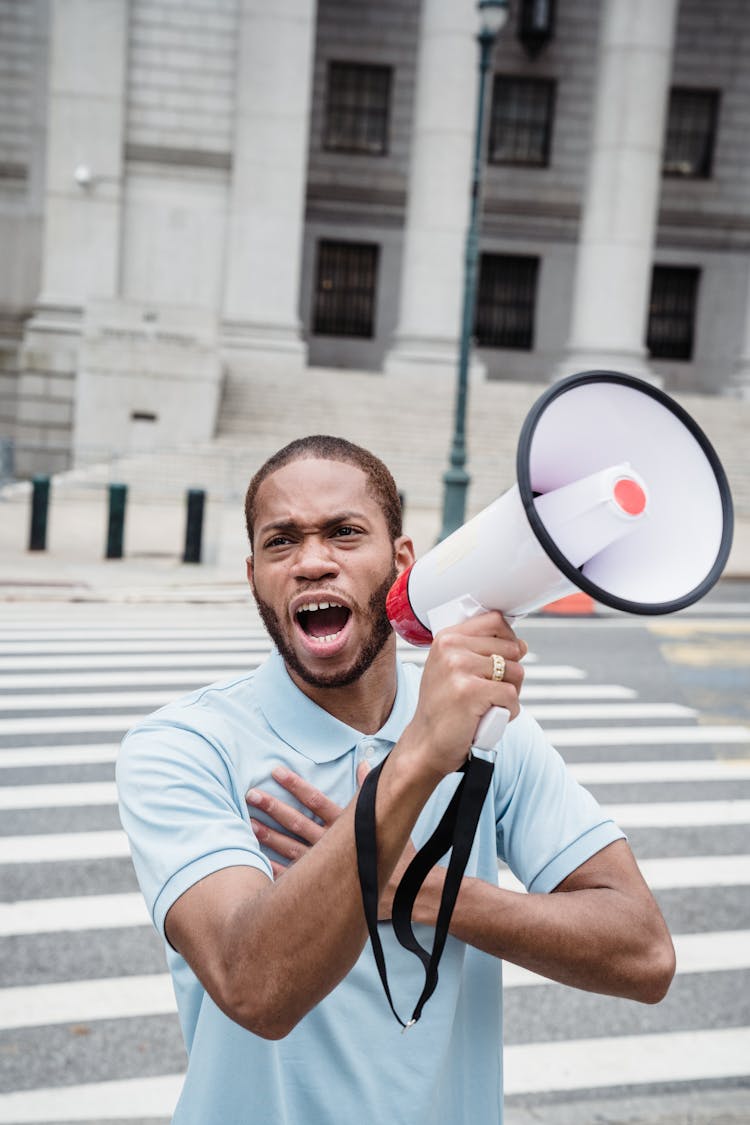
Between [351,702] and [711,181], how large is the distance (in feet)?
140

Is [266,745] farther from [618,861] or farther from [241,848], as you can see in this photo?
[618,861]

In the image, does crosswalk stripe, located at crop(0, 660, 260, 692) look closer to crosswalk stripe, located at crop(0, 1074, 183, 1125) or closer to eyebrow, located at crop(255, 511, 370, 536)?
crosswalk stripe, located at crop(0, 1074, 183, 1125)

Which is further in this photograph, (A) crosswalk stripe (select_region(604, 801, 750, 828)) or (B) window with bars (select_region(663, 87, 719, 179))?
(B) window with bars (select_region(663, 87, 719, 179))

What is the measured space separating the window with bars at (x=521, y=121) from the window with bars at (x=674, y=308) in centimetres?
550

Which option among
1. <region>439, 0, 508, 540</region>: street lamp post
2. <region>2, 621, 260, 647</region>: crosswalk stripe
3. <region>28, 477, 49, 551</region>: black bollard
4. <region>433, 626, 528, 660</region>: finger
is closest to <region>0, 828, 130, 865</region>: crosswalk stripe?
<region>433, 626, 528, 660</region>: finger

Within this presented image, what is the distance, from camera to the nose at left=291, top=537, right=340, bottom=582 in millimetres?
2275

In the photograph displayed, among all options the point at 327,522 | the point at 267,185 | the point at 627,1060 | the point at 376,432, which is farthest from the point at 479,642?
the point at 267,185

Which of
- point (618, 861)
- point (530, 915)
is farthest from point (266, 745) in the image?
point (618, 861)

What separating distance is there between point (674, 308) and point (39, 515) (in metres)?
29.6

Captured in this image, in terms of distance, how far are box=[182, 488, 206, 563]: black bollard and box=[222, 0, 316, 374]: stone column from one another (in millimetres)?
14552

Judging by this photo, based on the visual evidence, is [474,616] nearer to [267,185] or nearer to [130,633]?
[130,633]

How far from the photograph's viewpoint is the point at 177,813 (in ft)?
6.69

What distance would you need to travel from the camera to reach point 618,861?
→ 2.34 metres

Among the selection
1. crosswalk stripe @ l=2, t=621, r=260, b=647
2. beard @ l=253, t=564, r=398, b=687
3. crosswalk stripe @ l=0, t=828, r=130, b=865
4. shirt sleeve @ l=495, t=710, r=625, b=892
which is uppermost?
beard @ l=253, t=564, r=398, b=687
